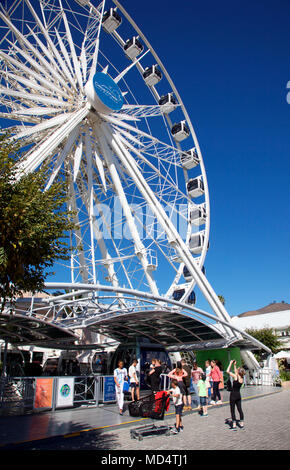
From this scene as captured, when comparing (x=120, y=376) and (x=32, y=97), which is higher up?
(x=32, y=97)

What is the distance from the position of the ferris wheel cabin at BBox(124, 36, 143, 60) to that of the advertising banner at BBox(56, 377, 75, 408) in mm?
21882

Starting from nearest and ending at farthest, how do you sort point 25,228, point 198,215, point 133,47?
1. point 25,228
2. point 133,47
3. point 198,215

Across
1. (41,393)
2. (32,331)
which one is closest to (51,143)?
(32,331)

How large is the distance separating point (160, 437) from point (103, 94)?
678 inches

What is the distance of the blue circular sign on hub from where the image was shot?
19.9 meters

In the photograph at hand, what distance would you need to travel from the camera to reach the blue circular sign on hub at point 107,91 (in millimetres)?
19853

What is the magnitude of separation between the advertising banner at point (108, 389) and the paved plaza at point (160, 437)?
6.81 feet

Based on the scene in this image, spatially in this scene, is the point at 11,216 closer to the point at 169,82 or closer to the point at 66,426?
the point at 66,426

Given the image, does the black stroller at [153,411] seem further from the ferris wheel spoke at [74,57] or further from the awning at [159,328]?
the ferris wheel spoke at [74,57]

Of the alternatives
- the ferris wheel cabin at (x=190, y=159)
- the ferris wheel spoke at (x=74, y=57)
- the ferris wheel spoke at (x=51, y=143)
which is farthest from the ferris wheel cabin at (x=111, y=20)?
the ferris wheel cabin at (x=190, y=159)

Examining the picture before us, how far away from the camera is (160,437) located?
27.5 ft

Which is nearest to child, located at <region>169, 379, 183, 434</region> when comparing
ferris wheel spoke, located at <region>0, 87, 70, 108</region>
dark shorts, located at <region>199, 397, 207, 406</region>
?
dark shorts, located at <region>199, 397, 207, 406</region>

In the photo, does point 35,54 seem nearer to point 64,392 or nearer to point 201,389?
point 64,392
